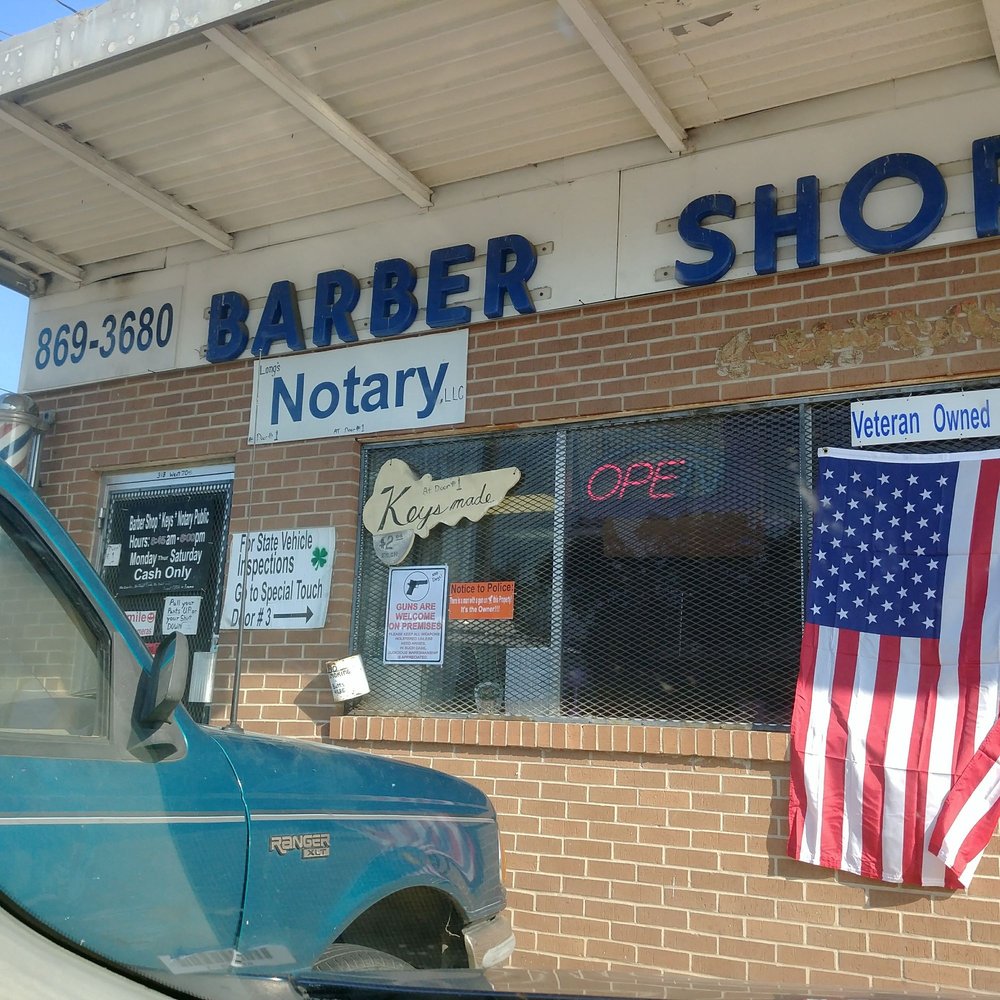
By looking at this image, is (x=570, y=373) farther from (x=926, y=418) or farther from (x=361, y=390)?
(x=926, y=418)

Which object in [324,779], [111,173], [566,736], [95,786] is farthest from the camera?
[111,173]

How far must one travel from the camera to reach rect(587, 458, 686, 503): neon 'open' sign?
20.2 ft

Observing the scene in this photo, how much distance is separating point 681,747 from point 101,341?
529 centimetres

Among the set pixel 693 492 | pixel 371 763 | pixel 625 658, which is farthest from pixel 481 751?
pixel 371 763

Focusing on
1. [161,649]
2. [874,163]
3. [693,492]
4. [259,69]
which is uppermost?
[259,69]

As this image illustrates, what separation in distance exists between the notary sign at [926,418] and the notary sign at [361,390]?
2.36 metres

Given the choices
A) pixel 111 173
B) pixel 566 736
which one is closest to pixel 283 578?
pixel 566 736

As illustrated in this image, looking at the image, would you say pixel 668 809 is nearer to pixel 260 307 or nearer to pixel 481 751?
pixel 481 751

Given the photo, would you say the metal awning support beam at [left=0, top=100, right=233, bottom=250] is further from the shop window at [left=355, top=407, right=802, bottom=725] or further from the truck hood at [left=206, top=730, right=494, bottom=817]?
the truck hood at [left=206, top=730, right=494, bottom=817]

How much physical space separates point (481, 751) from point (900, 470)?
2.72m

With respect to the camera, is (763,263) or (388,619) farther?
(388,619)

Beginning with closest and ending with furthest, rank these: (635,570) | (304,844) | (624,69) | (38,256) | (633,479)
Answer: (304,844)
(624,69)
(635,570)
(633,479)
(38,256)

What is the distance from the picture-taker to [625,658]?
6086 mm

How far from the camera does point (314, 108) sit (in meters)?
6.20
